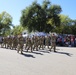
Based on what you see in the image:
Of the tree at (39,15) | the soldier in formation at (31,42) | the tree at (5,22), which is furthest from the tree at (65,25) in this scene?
the soldier in formation at (31,42)

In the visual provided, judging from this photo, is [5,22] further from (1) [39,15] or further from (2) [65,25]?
(1) [39,15]

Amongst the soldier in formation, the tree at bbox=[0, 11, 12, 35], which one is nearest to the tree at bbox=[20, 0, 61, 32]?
the soldier in formation

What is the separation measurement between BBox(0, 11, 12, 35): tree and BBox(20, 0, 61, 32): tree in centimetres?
3009

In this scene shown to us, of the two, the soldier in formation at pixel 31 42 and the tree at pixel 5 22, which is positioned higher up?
the tree at pixel 5 22

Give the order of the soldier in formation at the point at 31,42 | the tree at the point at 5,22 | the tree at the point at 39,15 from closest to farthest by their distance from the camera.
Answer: the soldier in formation at the point at 31,42
the tree at the point at 39,15
the tree at the point at 5,22

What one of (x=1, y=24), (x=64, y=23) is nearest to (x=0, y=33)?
(x=1, y=24)

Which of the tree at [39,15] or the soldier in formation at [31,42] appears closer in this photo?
the soldier in formation at [31,42]

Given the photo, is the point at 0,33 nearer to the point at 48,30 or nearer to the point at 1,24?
the point at 1,24

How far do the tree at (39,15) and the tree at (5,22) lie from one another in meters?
30.1

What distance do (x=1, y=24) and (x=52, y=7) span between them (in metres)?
32.5

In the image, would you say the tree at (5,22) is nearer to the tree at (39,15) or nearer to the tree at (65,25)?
the tree at (65,25)

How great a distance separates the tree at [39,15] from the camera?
51.9 m

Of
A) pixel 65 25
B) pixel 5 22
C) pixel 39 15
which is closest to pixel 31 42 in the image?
pixel 39 15

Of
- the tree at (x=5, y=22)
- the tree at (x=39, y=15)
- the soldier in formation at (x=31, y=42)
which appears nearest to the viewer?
the soldier in formation at (x=31, y=42)
